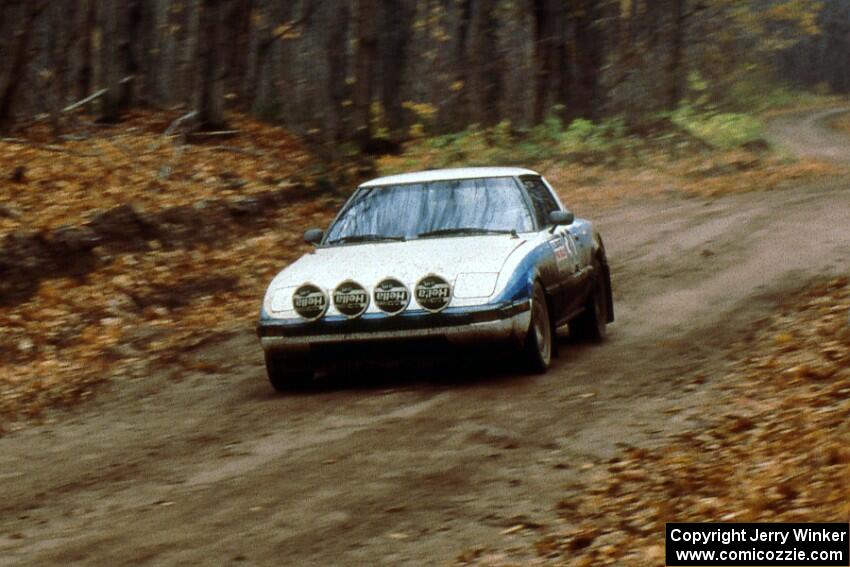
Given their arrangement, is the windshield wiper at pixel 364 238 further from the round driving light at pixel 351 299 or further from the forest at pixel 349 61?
the forest at pixel 349 61

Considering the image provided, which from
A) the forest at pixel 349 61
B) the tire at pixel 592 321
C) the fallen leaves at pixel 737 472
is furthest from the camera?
the forest at pixel 349 61

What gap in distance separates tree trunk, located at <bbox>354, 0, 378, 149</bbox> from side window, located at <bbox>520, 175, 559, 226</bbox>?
10.5 m

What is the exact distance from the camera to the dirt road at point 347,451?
627 centimetres

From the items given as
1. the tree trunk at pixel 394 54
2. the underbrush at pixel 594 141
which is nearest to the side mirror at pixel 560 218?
the underbrush at pixel 594 141

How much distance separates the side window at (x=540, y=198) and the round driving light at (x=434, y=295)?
163cm

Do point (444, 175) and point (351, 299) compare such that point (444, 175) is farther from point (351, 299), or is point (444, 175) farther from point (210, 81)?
point (210, 81)

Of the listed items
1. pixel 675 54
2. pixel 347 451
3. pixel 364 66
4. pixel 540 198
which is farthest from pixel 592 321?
pixel 675 54

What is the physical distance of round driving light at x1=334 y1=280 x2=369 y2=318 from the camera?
9.69 m

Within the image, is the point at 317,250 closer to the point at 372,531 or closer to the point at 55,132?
the point at 372,531

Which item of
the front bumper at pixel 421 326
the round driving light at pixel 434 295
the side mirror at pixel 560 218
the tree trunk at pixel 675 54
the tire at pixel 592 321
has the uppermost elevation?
the tree trunk at pixel 675 54

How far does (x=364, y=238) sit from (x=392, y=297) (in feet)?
4.08

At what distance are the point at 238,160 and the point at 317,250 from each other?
975 centimetres

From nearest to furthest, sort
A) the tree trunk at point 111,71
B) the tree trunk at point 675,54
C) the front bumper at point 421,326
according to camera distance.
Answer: the front bumper at point 421,326 < the tree trunk at point 111,71 < the tree trunk at point 675,54

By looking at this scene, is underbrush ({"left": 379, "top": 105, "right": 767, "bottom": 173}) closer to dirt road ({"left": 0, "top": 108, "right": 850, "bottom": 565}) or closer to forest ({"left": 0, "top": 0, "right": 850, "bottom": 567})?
forest ({"left": 0, "top": 0, "right": 850, "bottom": 567})
